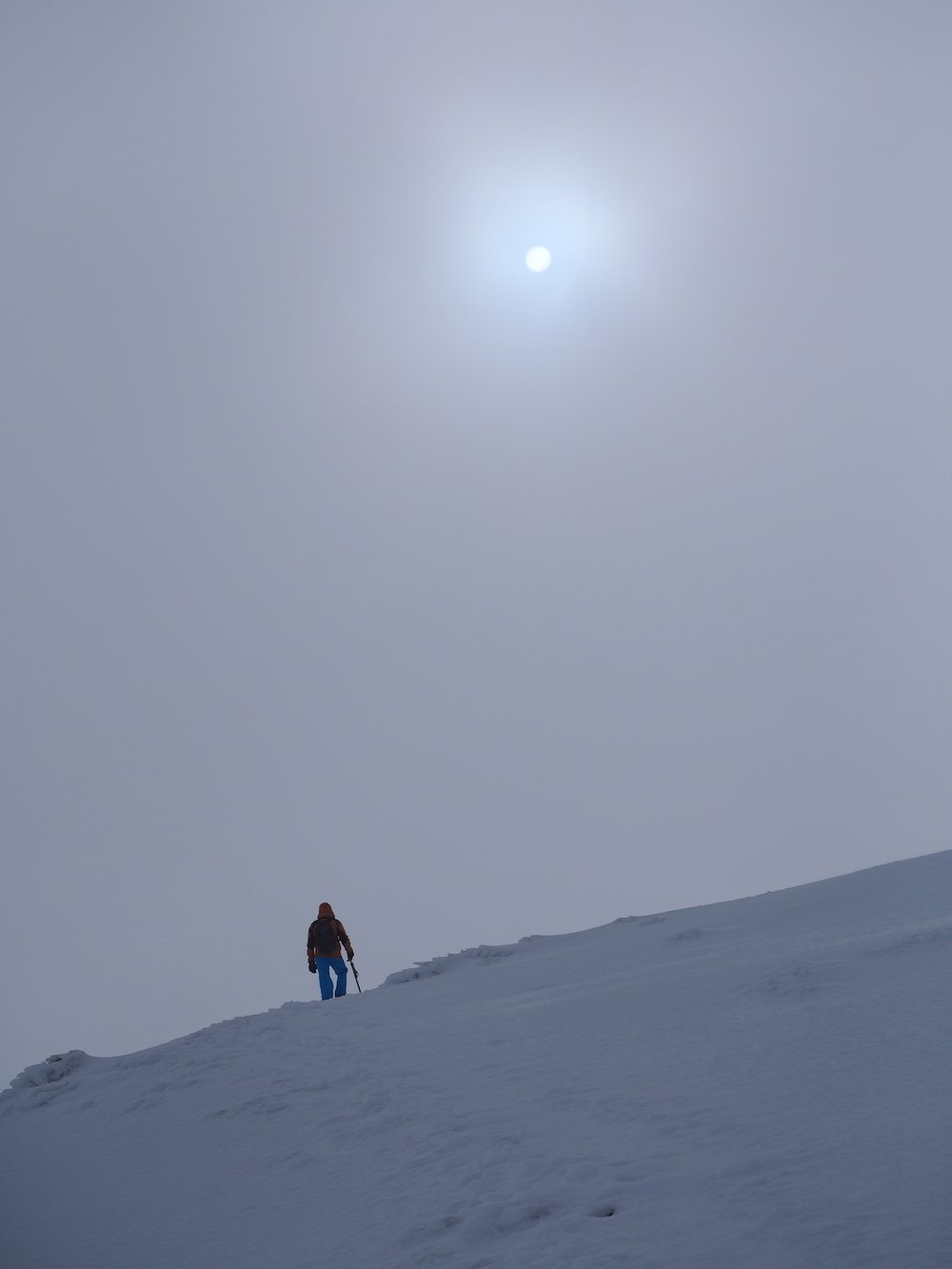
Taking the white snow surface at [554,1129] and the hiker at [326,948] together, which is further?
the hiker at [326,948]

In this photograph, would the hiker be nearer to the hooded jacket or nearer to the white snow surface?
the hooded jacket

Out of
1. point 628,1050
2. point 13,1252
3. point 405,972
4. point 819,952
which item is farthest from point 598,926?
point 13,1252

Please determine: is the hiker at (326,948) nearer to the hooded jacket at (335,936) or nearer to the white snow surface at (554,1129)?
the hooded jacket at (335,936)

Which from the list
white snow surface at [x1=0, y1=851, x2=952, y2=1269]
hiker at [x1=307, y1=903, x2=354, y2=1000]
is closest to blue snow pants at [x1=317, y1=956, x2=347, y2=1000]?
hiker at [x1=307, y1=903, x2=354, y2=1000]

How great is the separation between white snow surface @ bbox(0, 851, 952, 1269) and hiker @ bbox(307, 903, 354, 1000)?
5002mm

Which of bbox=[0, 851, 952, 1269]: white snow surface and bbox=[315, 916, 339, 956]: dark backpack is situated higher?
bbox=[315, 916, 339, 956]: dark backpack

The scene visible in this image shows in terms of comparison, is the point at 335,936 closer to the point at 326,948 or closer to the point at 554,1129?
the point at 326,948

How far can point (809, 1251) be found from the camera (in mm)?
4336

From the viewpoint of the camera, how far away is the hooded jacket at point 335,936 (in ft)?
55.6

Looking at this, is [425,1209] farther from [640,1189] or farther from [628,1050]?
[628,1050]

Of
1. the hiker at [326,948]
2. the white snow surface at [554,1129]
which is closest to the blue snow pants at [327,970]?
the hiker at [326,948]

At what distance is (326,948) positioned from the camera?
16969mm

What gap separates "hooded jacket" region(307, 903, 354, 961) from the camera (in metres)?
17.0

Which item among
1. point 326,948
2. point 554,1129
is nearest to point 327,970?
point 326,948
